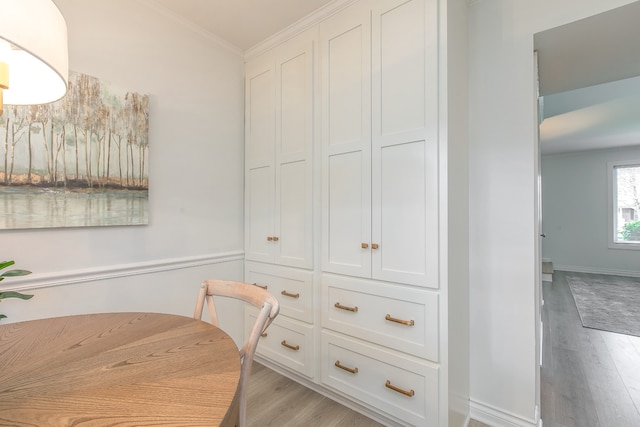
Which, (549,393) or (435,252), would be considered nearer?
(435,252)

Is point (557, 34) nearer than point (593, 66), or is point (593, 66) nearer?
→ point (557, 34)

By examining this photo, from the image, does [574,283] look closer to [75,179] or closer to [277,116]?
[277,116]

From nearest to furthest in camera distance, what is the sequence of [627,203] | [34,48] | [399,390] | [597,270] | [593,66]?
1. [34,48]
2. [399,390]
3. [593,66]
4. [627,203]
5. [597,270]

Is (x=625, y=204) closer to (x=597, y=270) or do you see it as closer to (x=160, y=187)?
(x=597, y=270)

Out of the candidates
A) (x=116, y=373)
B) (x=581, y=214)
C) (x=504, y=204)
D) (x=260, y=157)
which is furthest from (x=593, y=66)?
(x=581, y=214)

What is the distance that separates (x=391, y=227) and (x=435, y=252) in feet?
0.89

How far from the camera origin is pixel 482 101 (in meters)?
1.81

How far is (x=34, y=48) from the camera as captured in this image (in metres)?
0.58

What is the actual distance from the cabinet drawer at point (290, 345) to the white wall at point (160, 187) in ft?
1.87

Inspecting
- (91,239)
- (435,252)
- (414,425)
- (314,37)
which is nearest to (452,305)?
(435,252)

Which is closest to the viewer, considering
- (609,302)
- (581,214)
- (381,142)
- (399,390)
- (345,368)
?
(399,390)

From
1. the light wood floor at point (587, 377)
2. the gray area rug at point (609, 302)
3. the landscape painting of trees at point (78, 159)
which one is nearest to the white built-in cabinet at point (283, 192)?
the landscape painting of trees at point (78, 159)

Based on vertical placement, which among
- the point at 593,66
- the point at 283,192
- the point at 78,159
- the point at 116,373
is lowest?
the point at 116,373

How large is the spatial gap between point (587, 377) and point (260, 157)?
301cm
